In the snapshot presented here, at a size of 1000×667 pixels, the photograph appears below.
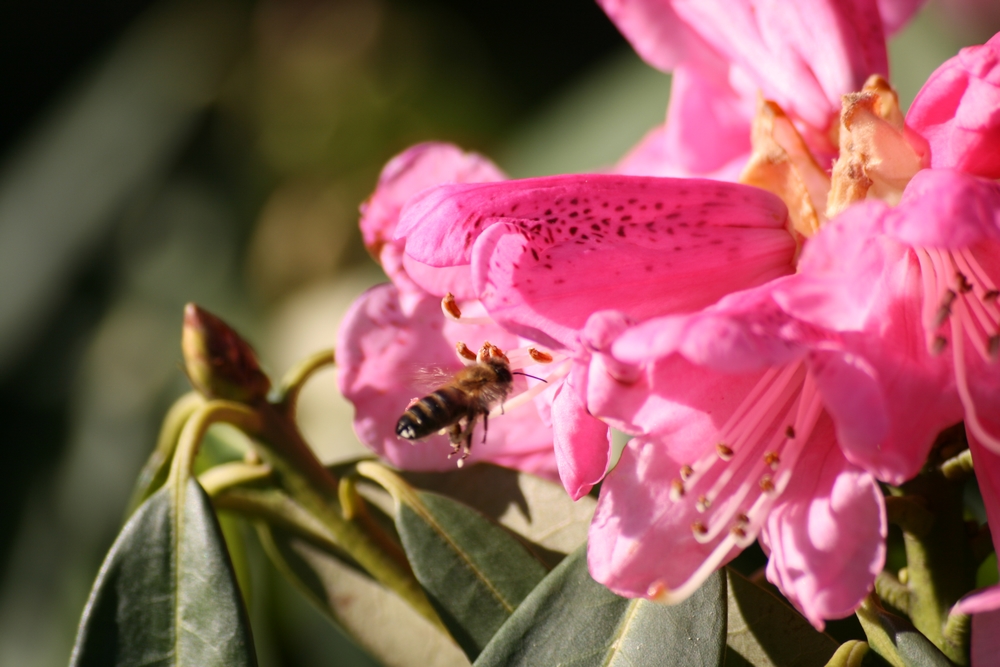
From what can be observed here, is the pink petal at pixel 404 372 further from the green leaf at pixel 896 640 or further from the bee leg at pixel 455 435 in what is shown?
the green leaf at pixel 896 640

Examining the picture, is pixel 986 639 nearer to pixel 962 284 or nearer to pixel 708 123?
pixel 962 284

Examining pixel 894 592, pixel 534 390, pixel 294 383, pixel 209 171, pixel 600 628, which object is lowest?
pixel 894 592

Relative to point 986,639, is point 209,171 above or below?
above

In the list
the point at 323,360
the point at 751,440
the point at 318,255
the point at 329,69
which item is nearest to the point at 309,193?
the point at 318,255

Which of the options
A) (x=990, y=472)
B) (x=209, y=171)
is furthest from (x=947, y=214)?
(x=209, y=171)

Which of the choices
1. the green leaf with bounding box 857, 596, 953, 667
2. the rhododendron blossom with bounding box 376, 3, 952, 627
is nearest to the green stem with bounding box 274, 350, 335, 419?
the rhododendron blossom with bounding box 376, 3, 952, 627

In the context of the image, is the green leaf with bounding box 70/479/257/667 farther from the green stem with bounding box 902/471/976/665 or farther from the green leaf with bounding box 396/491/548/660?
the green stem with bounding box 902/471/976/665
